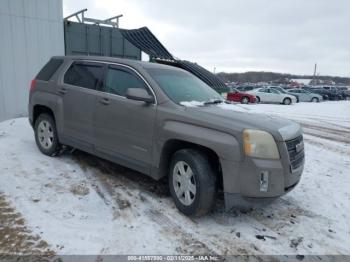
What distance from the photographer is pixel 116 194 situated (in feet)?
14.6

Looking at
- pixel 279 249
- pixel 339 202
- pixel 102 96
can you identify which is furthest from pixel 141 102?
pixel 339 202

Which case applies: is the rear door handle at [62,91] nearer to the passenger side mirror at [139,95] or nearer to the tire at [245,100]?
the passenger side mirror at [139,95]

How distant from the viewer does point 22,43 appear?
10.1 meters

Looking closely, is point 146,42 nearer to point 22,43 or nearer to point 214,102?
point 22,43

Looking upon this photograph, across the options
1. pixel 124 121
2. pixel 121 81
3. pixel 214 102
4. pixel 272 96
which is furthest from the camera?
pixel 272 96

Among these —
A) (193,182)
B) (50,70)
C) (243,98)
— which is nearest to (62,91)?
(50,70)

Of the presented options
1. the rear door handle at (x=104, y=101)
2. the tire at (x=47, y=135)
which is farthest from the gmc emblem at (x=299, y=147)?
the tire at (x=47, y=135)

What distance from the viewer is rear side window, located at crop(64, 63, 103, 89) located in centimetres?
503

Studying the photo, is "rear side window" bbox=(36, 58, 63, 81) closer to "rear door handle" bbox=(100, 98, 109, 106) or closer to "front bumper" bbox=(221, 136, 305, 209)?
"rear door handle" bbox=(100, 98, 109, 106)

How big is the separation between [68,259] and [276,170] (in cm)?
231

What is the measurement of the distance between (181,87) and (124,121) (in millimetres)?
974

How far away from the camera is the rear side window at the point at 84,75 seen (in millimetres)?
5027

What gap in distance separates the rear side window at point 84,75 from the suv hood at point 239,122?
182 cm

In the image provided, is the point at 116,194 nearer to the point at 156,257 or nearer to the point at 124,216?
the point at 124,216
